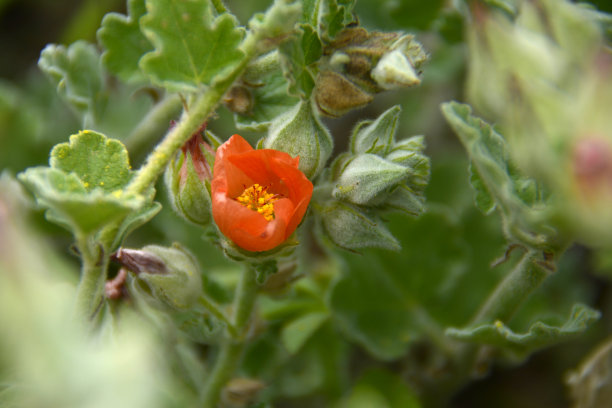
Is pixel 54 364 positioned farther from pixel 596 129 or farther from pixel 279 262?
pixel 279 262

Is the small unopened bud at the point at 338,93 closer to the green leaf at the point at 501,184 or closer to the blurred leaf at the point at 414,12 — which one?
the green leaf at the point at 501,184

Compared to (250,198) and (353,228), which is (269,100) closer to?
(250,198)

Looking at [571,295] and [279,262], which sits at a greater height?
[279,262]

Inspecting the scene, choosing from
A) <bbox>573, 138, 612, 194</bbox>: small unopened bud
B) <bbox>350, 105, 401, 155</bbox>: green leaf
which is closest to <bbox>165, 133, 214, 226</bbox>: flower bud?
<bbox>350, 105, 401, 155</bbox>: green leaf

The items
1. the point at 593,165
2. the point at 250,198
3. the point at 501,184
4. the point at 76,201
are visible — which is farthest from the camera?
the point at 250,198

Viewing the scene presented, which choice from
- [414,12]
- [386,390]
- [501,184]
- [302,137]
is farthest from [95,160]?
[414,12]

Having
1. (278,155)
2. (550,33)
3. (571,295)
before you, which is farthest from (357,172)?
(571,295)
